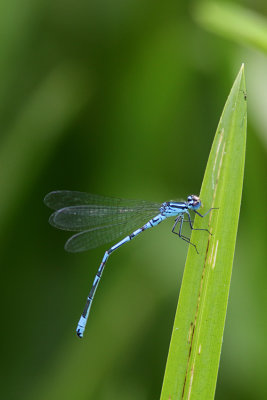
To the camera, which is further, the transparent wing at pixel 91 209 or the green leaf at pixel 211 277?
the transparent wing at pixel 91 209

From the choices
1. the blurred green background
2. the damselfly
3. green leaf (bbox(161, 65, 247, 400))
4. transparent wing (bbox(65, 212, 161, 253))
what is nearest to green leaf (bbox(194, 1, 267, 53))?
the blurred green background

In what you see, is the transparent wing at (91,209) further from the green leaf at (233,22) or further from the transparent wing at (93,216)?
the green leaf at (233,22)

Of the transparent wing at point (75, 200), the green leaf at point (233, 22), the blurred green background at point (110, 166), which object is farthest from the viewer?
the transparent wing at point (75, 200)

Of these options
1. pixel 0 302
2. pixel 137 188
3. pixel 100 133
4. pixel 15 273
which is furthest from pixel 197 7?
pixel 0 302

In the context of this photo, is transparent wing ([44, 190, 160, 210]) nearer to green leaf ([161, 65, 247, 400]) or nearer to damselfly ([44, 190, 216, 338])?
damselfly ([44, 190, 216, 338])

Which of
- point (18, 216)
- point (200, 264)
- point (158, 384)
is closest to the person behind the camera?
point (200, 264)

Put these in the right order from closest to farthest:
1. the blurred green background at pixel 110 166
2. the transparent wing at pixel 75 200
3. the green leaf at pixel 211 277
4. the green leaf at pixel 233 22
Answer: the green leaf at pixel 211 277 → the green leaf at pixel 233 22 → the blurred green background at pixel 110 166 → the transparent wing at pixel 75 200

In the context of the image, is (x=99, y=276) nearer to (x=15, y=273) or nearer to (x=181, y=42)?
(x=15, y=273)

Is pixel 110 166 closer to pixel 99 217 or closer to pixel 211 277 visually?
pixel 99 217

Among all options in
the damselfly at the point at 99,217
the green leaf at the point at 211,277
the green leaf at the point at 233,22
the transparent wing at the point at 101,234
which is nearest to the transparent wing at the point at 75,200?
the damselfly at the point at 99,217
